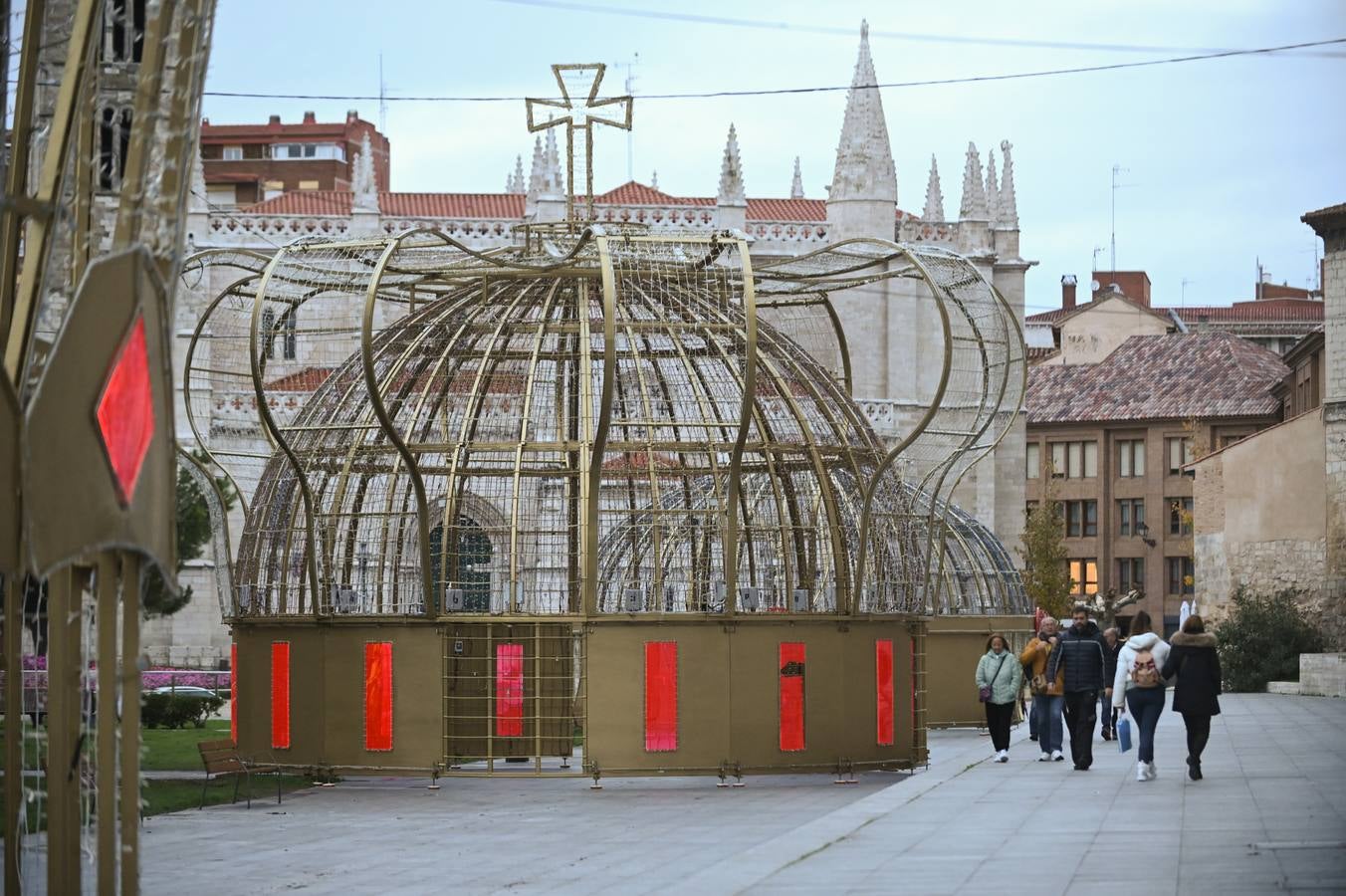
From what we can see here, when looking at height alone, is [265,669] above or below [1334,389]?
below

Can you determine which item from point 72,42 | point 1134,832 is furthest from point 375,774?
point 72,42

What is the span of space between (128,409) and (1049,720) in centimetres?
1614

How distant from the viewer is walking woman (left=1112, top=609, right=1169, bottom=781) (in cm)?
1952

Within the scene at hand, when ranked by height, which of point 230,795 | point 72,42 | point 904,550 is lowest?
point 230,795

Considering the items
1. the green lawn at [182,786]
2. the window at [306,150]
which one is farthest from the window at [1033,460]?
the green lawn at [182,786]

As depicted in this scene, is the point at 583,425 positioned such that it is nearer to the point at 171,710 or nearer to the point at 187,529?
the point at 171,710

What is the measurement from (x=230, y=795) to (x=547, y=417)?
681cm

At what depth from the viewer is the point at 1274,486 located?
5166 cm

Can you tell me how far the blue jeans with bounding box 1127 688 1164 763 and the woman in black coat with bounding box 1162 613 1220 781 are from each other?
21 centimetres

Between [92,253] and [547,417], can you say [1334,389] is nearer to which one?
[547,417]

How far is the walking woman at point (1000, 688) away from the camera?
22938 mm

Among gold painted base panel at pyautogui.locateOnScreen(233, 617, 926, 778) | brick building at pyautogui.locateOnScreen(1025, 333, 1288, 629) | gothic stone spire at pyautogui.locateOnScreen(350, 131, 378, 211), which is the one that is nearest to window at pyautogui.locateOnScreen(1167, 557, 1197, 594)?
brick building at pyautogui.locateOnScreen(1025, 333, 1288, 629)

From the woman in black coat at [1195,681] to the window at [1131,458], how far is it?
2623 inches

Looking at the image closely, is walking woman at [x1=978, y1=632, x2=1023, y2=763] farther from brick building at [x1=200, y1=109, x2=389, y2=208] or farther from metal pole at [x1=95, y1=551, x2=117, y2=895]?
brick building at [x1=200, y1=109, x2=389, y2=208]
